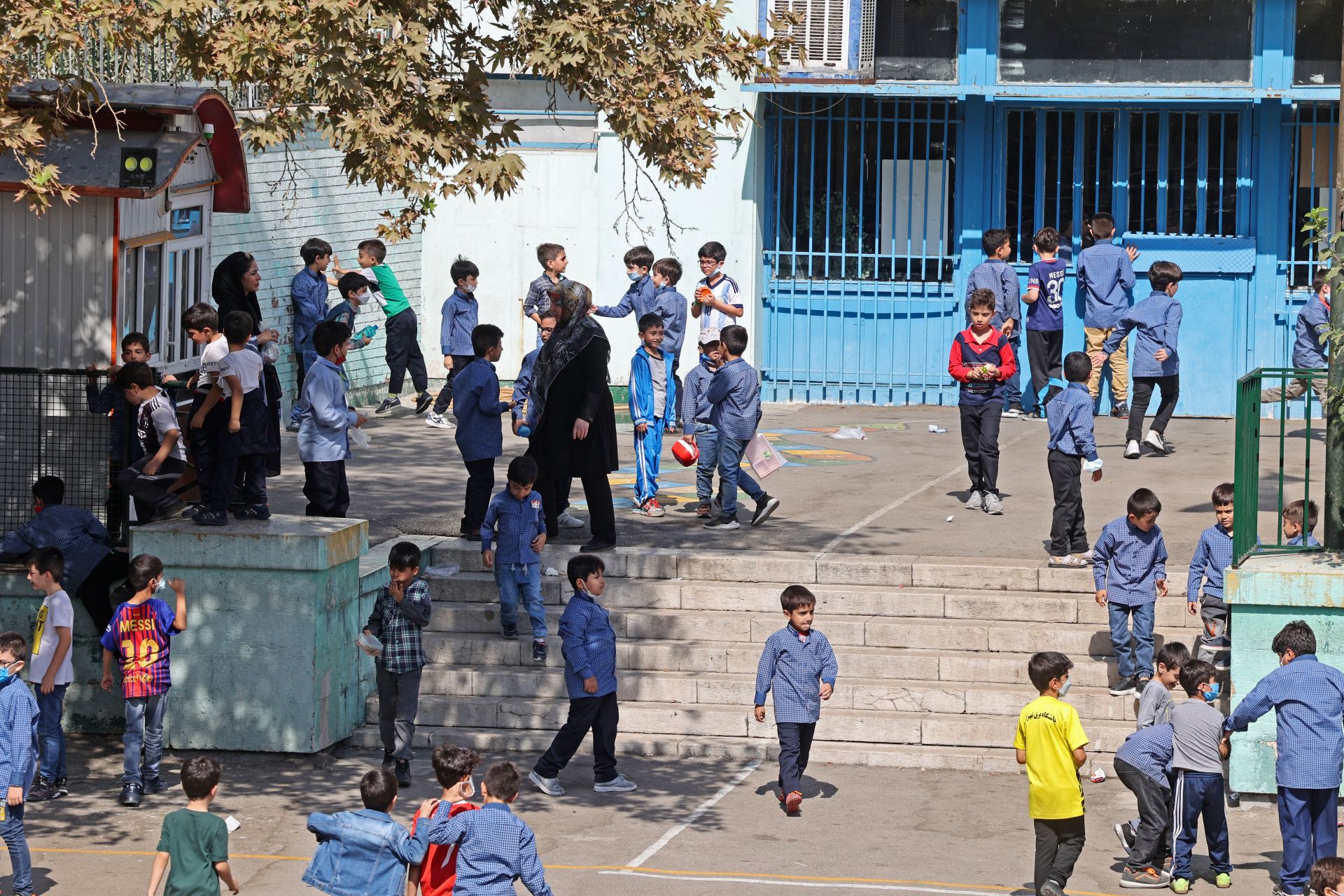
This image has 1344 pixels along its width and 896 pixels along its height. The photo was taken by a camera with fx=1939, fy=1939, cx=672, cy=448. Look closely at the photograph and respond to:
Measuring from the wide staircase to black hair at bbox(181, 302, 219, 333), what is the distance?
2.07 metres

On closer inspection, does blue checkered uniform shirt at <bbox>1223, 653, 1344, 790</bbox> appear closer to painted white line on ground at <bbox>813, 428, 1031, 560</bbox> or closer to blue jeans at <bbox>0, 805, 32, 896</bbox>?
painted white line on ground at <bbox>813, 428, 1031, 560</bbox>

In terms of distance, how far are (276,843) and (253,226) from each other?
8.86 m

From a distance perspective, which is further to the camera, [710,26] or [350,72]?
[710,26]

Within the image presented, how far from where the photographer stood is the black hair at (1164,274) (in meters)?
16.6

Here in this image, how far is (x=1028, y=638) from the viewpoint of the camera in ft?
38.6

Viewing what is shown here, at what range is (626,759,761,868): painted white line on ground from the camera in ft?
31.0

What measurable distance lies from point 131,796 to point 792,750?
353cm

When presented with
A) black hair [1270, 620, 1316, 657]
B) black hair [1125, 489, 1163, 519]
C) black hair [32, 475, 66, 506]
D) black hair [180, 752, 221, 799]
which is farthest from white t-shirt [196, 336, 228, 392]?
black hair [1270, 620, 1316, 657]

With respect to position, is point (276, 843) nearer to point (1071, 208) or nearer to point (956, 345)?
point (956, 345)

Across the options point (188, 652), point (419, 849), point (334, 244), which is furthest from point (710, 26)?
point (334, 244)

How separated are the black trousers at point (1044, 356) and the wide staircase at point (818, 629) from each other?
6800 millimetres

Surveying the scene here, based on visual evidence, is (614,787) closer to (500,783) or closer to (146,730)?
(146,730)

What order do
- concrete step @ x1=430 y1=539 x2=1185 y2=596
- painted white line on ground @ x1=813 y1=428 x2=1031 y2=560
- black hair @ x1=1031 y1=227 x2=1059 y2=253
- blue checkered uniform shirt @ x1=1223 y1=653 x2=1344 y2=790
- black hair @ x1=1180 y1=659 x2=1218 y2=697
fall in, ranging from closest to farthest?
1. blue checkered uniform shirt @ x1=1223 y1=653 x2=1344 y2=790
2. black hair @ x1=1180 y1=659 x2=1218 y2=697
3. concrete step @ x1=430 y1=539 x2=1185 y2=596
4. painted white line on ground @ x1=813 y1=428 x2=1031 y2=560
5. black hair @ x1=1031 y1=227 x2=1059 y2=253

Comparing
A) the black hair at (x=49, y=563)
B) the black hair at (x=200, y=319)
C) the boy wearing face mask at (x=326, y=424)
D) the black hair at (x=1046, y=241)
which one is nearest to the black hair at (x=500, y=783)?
the black hair at (x=49, y=563)
